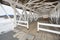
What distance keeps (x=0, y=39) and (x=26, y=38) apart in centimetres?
125

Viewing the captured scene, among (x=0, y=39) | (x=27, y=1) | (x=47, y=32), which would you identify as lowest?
(x=0, y=39)

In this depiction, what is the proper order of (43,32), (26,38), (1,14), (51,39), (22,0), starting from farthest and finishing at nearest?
(1,14) < (43,32) < (22,0) < (26,38) < (51,39)

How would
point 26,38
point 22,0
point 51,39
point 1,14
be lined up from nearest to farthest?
point 51,39, point 26,38, point 22,0, point 1,14

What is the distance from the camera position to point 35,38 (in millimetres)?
3385

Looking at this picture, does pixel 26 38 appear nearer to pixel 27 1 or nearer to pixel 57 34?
pixel 57 34

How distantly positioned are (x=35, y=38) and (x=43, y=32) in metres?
0.73

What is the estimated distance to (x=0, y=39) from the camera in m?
4.04

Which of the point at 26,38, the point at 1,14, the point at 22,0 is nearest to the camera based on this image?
the point at 26,38

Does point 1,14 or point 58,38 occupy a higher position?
point 1,14

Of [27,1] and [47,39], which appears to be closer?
[47,39]

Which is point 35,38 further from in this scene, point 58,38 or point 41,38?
point 58,38

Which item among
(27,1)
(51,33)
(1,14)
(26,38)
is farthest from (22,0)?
(1,14)

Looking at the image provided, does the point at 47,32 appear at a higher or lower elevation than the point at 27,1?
lower

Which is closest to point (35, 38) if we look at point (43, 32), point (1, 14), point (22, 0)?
point (43, 32)
